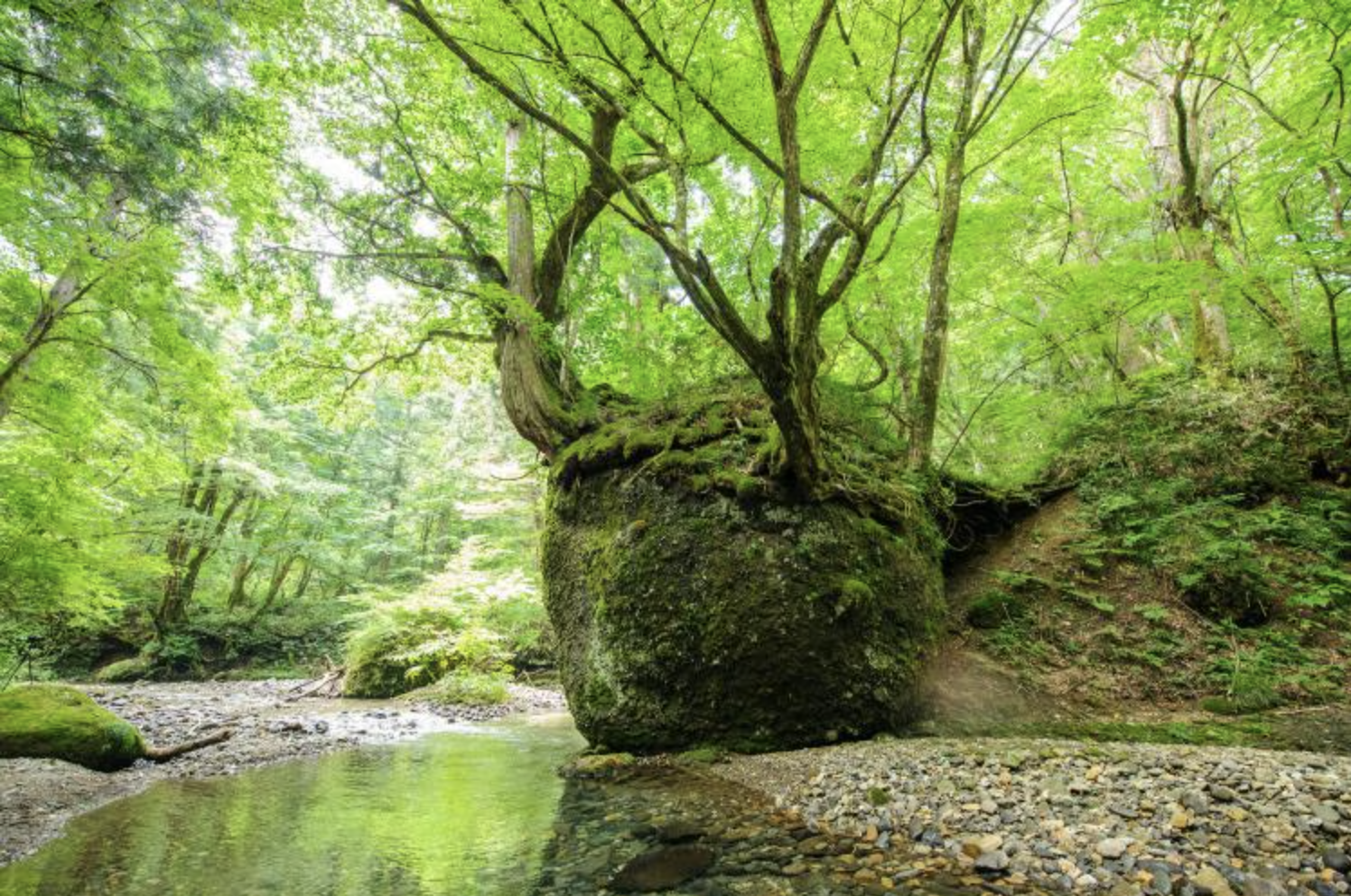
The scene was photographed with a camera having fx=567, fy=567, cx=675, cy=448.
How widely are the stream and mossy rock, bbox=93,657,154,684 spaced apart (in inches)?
483

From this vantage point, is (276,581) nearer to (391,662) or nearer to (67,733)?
(391,662)

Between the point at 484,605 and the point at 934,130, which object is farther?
the point at 484,605

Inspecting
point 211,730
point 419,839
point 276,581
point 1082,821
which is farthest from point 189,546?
point 1082,821

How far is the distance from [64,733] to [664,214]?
10096 millimetres

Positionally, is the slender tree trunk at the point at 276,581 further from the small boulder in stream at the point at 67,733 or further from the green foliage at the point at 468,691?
the small boulder in stream at the point at 67,733

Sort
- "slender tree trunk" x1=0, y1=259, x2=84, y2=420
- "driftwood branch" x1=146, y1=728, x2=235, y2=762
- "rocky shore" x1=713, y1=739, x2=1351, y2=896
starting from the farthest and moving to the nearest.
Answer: "driftwood branch" x1=146, y1=728, x2=235, y2=762 → "slender tree trunk" x1=0, y1=259, x2=84, y2=420 → "rocky shore" x1=713, y1=739, x2=1351, y2=896

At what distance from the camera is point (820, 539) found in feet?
18.4

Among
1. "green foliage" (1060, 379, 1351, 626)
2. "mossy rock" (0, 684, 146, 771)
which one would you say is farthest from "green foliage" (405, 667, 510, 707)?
"green foliage" (1060, 379, 1351, 626)

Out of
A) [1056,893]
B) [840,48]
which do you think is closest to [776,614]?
[1056,893]

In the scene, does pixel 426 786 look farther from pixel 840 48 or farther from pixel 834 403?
pixel 840 48

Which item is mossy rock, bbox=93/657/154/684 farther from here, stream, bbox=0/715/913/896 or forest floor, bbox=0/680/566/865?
stream, bbox=0/715/913/896

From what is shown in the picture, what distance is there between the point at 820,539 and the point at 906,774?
2.16 metres

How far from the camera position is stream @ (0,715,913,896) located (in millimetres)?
3232

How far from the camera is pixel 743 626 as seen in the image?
17.3 ft
